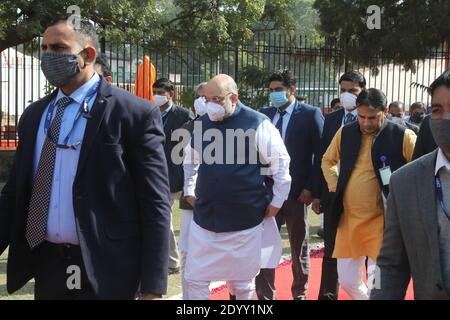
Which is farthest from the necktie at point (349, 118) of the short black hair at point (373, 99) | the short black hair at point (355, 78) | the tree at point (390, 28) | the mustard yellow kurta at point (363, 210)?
the tree at point (390, 28)

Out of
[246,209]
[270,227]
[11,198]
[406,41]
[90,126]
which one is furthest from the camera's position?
[406,41]

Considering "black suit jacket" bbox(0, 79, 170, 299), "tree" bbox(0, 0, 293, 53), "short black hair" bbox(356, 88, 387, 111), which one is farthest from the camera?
"tree" bbox(0, 0, 293, 53)

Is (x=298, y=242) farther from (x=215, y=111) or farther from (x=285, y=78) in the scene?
(x=215, y=111)

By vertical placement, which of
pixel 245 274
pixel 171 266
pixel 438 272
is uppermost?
pixel 438 272

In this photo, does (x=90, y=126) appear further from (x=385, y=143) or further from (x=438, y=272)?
(x=385, y=143)

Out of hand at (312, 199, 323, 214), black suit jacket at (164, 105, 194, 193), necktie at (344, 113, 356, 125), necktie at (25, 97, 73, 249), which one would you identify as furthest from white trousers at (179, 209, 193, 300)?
necktie at (25, 97, 73, 249)

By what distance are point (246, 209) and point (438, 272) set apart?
3014 millimetres

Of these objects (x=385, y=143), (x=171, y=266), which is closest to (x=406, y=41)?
(x=171, y=266)

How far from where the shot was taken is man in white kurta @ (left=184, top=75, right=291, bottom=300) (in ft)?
19.6

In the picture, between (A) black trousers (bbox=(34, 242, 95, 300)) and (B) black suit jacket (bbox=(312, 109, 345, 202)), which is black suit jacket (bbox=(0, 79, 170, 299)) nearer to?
(A) black trousers (bbox=(34, 242, 95, 300))

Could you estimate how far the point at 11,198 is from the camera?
3.87m

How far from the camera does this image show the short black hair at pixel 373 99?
6270mm

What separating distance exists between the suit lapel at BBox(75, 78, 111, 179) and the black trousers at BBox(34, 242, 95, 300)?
39 centimetres

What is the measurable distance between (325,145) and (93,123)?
407 cm
